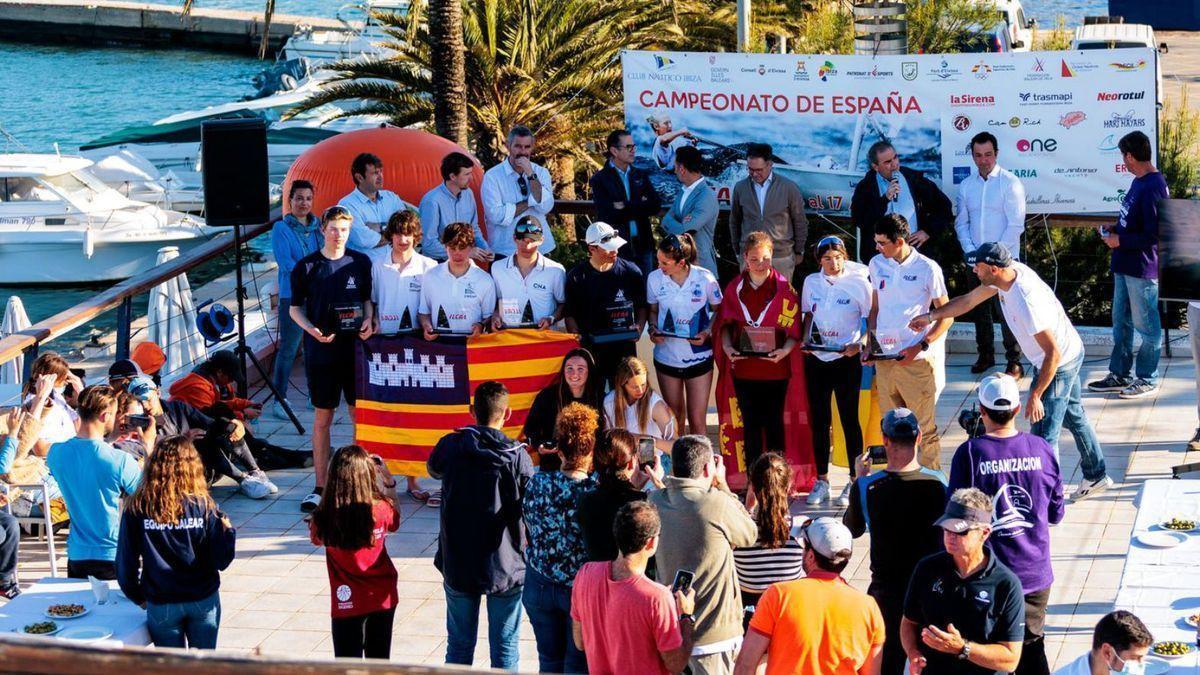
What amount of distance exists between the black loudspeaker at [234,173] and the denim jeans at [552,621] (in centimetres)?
624

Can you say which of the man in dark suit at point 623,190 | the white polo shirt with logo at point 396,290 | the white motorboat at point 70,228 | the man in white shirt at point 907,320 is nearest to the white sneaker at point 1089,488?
the man in white shirt at point 907,320

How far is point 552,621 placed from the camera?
7.07 metres

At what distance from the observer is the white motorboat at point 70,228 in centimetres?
3278

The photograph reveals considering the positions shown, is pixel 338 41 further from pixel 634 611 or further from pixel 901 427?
pixel 634 611

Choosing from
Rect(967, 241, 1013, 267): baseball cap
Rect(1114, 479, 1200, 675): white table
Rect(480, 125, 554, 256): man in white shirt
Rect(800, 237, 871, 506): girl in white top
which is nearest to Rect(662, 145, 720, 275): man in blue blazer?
Rect(480, 125, 554, 256): man in white shirt

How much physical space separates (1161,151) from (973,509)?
11553mm

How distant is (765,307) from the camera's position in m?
9.84

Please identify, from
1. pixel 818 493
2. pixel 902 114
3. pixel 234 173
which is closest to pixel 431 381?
pixel 818 493

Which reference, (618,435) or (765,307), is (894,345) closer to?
(765,307)

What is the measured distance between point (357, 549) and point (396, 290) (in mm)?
3676

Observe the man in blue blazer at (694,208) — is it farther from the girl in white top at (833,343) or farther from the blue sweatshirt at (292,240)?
the blue sweatshirt at (292,240)

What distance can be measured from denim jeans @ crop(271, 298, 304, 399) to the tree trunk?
400 centimetres

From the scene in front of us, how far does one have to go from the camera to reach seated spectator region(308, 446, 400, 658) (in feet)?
22.5

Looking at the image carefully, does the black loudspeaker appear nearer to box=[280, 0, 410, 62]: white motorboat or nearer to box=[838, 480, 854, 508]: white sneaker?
box=[838, 480, 854, 508]: white sneaker
